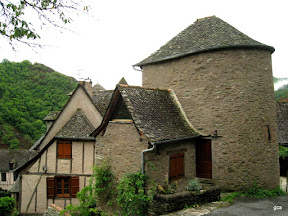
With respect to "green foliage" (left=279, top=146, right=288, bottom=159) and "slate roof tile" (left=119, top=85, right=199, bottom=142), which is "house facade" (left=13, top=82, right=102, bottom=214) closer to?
"slate roof tile" (left=119, top=85, right=199, bottom=142)

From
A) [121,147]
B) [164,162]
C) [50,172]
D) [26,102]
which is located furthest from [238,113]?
[26,102]

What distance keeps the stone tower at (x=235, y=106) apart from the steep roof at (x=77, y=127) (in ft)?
20.3

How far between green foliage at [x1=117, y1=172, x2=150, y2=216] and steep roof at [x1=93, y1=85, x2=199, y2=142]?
145cm

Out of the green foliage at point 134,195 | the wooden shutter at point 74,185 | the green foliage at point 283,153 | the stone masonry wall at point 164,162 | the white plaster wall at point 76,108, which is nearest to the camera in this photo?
the green foliage at point 134,195

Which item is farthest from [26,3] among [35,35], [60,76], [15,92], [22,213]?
[60,76]

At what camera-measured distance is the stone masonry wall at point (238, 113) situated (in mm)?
10734

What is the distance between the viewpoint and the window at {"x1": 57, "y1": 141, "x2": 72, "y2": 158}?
1465 cm

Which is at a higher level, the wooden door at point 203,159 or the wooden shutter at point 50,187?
the wooden door at point 203,159

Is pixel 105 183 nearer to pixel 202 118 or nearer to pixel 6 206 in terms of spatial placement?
pixel 202 118

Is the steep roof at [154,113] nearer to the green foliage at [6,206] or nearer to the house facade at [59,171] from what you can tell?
the house facade at [59,171]

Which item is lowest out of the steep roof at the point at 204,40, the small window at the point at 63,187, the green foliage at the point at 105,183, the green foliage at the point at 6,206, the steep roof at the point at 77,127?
the green foliage at the point at 6,206

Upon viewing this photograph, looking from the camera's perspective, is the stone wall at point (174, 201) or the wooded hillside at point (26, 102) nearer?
the stone wall at point (174, 201)

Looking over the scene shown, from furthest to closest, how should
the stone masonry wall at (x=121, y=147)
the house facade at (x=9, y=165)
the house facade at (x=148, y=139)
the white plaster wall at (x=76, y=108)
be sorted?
the house facade at (x=9, y=165) → the white plaster wall at (x=76, y=108) → the stone masonry wall at (x=121, y=147) → the house facade at (x=148, y=139)

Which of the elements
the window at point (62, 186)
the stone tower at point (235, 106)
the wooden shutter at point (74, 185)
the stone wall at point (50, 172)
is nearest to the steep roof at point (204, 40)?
the stone tower at point (235, 106)
